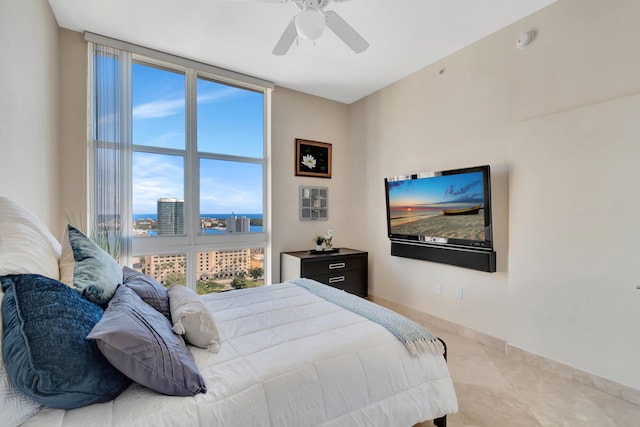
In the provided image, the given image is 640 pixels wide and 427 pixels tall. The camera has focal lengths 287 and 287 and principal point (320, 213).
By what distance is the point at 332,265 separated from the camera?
3781 millimetres

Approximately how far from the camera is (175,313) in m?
1.45

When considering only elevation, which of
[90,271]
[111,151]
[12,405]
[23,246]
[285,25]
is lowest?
[12,405]

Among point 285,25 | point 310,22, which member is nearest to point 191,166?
point 285,25

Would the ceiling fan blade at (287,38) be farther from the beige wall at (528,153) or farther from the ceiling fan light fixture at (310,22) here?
the beige wall at (528,153)

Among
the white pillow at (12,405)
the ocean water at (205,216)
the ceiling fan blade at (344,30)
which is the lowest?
the white pillow at (12,405)

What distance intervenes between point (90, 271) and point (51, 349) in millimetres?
549

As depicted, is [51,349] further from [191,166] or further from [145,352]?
[191,166]

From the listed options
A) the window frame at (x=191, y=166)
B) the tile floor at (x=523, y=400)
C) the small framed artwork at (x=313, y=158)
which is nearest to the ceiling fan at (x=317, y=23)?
the window frame at (x=191, y=166)

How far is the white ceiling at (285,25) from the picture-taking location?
2.36 m

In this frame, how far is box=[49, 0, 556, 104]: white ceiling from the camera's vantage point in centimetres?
236

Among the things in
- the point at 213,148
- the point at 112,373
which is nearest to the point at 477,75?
the point at 213,148

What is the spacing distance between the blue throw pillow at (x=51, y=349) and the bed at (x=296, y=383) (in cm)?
7

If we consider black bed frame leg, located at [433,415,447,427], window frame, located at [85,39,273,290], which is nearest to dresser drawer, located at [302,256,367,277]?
window frame, located at [85,39,273,290]

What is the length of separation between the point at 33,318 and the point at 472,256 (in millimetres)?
3044
